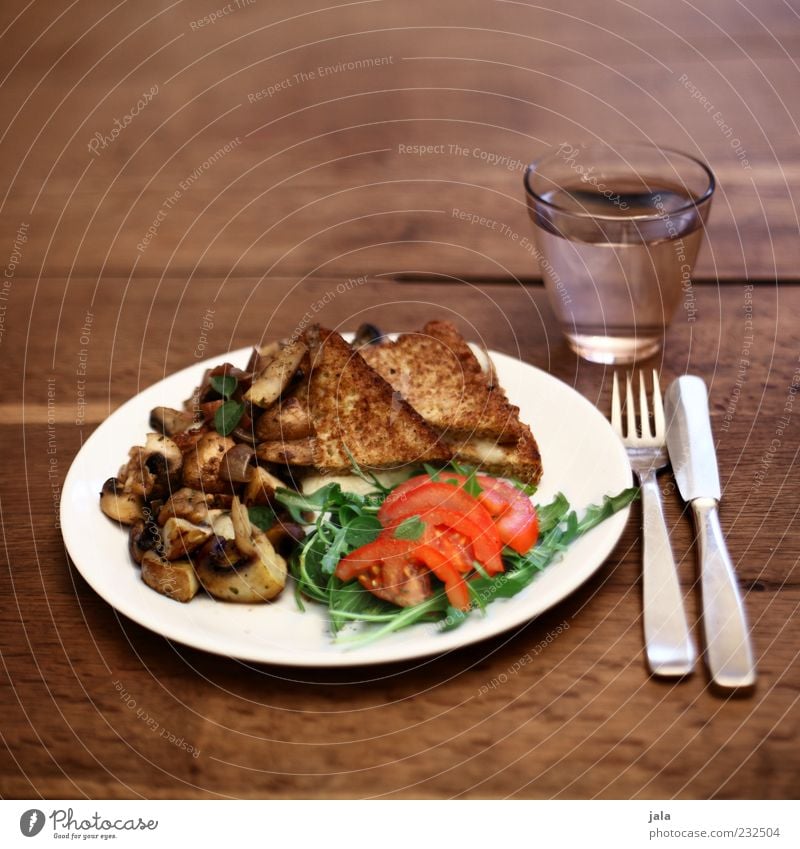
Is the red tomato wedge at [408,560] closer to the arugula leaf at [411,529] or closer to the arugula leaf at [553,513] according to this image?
the arugula leaf at [411,529]

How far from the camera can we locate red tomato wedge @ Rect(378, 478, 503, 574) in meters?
1.29

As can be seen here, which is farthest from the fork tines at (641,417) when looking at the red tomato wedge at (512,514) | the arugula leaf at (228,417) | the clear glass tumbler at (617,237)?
the arugula leaf at (228,417)

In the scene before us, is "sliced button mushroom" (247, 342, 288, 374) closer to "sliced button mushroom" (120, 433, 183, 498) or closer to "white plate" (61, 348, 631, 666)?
"white plate" (61, 348, 631, 666)

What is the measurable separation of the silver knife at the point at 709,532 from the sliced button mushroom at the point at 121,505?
2.58 feet

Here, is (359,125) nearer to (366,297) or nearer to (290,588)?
(366,297)

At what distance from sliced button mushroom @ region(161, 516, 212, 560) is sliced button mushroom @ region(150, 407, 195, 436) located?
10.2 inches

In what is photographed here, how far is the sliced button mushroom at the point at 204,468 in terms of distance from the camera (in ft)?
4.77

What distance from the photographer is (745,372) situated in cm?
179
